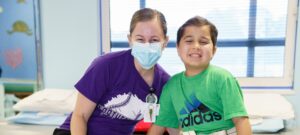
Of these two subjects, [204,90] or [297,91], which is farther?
[297,91]

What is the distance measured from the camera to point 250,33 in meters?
2.29

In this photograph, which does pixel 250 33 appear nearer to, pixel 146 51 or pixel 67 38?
pixel 146 51

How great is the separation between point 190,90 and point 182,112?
107 millimetres

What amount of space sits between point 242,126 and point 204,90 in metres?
0.20

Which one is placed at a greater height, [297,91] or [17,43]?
[17,43]

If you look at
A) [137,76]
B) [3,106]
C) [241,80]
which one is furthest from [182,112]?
[3,106]

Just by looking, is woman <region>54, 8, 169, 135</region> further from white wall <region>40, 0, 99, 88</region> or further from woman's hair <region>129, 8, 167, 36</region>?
white wall <region>40, 0, 99, 88</region>

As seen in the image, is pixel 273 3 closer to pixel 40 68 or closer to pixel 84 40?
pixel 84 40

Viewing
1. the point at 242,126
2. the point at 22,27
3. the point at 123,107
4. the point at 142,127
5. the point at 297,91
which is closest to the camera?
the point at 242,126

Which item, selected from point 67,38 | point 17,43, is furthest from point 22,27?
point 67,38

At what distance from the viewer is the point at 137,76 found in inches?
51.5

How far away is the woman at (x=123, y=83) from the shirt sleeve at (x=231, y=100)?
0.31m

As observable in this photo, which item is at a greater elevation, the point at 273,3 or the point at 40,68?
the point at 273,3

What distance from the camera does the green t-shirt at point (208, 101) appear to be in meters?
1.13
